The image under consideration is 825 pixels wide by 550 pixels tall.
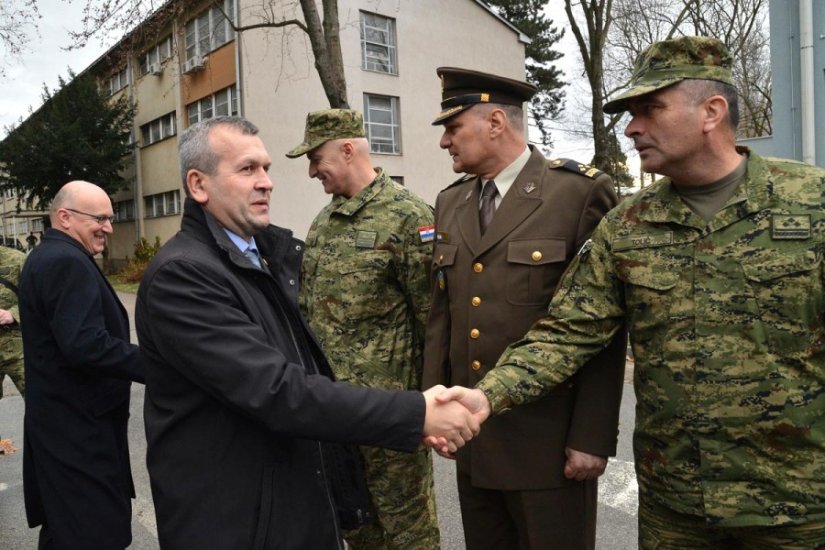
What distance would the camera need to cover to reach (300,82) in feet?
69.2

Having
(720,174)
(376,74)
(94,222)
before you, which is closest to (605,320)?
(720,174)

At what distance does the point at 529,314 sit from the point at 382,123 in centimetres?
2069

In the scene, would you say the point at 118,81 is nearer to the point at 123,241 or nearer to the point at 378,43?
the point at 123,241

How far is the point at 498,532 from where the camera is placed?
8.58 feet

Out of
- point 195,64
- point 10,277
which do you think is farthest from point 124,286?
point 10,277

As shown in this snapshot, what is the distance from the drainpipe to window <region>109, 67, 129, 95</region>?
86.7ft

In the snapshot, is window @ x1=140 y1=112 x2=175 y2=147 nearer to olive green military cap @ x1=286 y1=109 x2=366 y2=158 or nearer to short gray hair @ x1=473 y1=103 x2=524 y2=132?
olive green military cap @ x1=286 y1=109 x2=366 y2=158

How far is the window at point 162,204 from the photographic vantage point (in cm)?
2519

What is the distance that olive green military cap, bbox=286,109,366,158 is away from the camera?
3.55 metres

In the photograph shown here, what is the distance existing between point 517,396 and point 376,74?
21051 millimetres

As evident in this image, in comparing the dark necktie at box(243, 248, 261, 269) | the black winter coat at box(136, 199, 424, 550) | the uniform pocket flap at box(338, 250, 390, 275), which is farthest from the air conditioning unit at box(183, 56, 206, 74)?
the black winter coat at box(136, 199, 424, 550)

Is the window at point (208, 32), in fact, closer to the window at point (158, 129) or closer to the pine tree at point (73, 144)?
the window at point (158, 129)

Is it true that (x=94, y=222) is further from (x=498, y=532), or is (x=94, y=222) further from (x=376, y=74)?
(x=376, y=74)

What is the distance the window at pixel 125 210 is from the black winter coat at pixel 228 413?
28.1 meters
